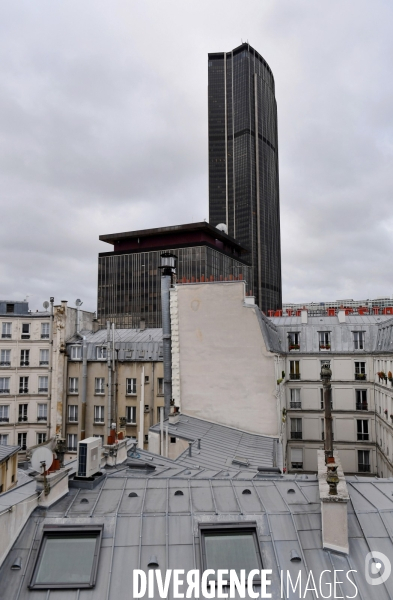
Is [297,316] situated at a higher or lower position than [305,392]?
higher

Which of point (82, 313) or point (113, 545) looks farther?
point (82, 313)

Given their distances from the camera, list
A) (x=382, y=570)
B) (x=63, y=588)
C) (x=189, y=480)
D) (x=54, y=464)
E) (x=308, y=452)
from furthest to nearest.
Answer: (x=308, y=452), (x=189, y=480), (x=54, y=464), (x=382, y=570), (x=63, y=588)

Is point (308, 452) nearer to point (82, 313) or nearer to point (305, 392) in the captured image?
point (305, 392)

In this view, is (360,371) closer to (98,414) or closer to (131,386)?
(131,386)

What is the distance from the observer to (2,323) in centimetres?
4694

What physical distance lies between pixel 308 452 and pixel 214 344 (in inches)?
830

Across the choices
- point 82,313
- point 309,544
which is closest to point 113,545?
point 309,544

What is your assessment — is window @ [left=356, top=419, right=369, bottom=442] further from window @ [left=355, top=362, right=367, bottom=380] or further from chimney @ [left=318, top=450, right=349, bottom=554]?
chimney @ [left=318, top=450, right=349, bottom=554]

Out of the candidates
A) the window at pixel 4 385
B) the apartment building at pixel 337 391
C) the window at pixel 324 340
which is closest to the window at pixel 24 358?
the window at pixel 4 385

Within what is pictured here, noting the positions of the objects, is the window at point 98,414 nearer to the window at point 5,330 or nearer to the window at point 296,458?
the window at point 5,330

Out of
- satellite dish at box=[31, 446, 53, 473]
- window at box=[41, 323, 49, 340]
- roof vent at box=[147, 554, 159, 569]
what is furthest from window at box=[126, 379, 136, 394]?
roof vent at box=[147, 554, 159, 569]

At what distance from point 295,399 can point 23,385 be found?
2827cm

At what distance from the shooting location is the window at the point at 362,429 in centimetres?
4453

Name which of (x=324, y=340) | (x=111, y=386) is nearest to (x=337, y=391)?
(x=324, y=340)
